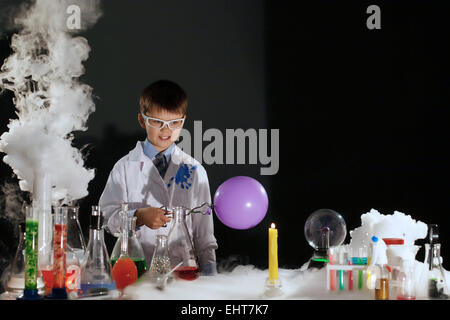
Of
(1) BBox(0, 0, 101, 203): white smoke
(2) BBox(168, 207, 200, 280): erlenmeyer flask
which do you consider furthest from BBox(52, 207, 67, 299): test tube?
(1) BBox(0, 0, 101, 203): white smoke

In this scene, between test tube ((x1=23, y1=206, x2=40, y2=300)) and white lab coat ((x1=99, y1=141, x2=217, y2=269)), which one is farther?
white lab coat ((x1=99, y1=141, x2=217, y2=269))

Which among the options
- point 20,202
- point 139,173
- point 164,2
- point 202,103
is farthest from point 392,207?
point 20,202

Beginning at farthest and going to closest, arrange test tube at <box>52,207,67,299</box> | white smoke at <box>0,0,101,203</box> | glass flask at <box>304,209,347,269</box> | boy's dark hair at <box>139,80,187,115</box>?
white smoke at <box>0,0,101,203</box>
boy's dark hair at <box>139,80,187,115</box>
glass flask at <box>304,209,347,269</box>
test tube at <box>52,207,67,299</box>

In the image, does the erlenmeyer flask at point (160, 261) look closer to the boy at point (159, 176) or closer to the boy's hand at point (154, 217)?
the boy's hand at point (154, 217)

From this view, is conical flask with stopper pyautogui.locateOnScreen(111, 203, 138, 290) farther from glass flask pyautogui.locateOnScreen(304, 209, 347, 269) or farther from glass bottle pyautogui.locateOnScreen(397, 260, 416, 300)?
glass bottle pyautogui.locateOnScreen(397, 260, 416, 300)

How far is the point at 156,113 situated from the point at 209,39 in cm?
91

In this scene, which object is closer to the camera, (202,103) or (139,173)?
(139,173)

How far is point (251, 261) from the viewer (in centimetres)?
355

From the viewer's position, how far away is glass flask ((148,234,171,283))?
1.74 metres

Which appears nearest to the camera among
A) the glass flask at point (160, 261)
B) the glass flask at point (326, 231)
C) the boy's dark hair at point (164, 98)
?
the glass flask at point (160, 261)

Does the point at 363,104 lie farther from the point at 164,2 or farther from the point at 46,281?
the point at 46,281

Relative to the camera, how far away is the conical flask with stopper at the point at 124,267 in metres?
1.71

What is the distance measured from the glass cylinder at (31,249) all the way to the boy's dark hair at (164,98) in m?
1.34

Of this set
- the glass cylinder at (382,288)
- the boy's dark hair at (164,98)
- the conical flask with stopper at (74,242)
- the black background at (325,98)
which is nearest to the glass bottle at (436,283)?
the glass cylinder at (382,288)
